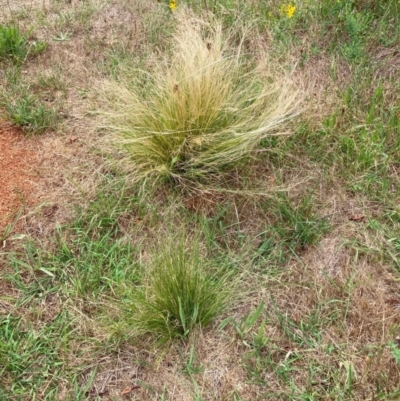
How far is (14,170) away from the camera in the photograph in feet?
7.91

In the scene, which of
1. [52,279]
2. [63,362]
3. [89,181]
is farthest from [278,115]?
[63,362]

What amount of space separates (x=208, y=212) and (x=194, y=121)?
1.42 feet

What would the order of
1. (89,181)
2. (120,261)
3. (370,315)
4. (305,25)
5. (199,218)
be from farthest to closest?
(305,25) → (89,181) → (199,218) → (120,261) → (370,315)

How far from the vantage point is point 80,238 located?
84.7 inches

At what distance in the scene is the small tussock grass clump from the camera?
5.92 feet

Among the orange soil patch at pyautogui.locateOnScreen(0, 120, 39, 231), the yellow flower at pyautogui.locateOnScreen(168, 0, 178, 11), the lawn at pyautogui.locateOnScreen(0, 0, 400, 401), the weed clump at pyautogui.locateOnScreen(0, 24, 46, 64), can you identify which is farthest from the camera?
the yellow flower at pyautogui.locateOnScreen(168, 0, 178, 11)

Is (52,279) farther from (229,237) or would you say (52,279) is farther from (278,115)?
(278,115)

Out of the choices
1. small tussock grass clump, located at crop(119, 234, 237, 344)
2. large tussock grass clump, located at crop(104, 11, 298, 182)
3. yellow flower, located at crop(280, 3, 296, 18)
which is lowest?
small tussock grass clump, located at crop(119, 234, 237, 344)

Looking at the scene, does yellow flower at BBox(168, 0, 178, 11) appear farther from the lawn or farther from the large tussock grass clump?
the large tussock grass clump

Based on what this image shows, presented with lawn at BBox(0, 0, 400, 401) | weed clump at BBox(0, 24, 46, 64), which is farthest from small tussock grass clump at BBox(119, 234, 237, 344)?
weed clump at BBox(0, 24, 46, 64)

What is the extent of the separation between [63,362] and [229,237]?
33.8 inches

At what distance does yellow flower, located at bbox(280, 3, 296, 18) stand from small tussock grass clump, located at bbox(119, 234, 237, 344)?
1824 mm

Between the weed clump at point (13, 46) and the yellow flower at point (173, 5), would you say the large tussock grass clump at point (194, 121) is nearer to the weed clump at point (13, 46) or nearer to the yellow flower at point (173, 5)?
the yellow flower at point (173, 5)

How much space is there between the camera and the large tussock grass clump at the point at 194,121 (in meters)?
2.28
